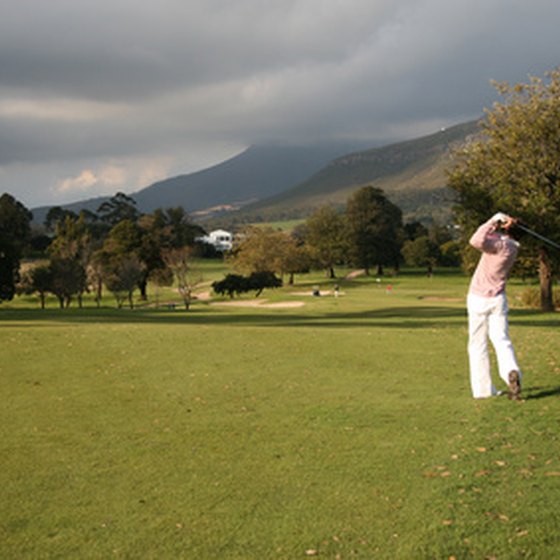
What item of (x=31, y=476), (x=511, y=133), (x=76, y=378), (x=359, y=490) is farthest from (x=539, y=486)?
(x=511, y=133)

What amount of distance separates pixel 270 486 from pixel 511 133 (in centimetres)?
3210

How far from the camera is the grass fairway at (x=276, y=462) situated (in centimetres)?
615

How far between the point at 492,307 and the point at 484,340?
2.14ft

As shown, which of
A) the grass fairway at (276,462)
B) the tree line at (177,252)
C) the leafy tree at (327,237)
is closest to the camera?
the grass fairway at (276,462)

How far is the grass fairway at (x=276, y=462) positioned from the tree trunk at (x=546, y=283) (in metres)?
21.6

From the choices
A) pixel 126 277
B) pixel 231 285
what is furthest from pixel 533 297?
pixel 126 277

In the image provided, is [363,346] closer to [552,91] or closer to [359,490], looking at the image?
[359,490]

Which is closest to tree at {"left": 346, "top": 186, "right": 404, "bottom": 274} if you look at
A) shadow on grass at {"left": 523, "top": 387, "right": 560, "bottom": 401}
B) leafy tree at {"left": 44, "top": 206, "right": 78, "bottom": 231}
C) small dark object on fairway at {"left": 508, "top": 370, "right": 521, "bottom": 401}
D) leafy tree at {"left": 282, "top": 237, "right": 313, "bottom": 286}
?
leafy tree at {"left": 282, "top": 237, "right": 313, "bottom": 286}

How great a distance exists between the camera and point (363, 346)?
1919 cm

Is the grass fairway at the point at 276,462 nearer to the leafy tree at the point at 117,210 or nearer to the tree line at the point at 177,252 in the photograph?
the tree line at the point at 177,252

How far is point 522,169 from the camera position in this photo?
35.0 meters

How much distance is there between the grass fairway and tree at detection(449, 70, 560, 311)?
20520mm

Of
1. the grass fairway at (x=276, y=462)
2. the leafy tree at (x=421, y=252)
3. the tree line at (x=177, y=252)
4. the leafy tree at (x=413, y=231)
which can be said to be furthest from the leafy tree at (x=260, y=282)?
the grass fairway at (x=276, y=462)

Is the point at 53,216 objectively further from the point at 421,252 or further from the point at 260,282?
the point at 260,282
